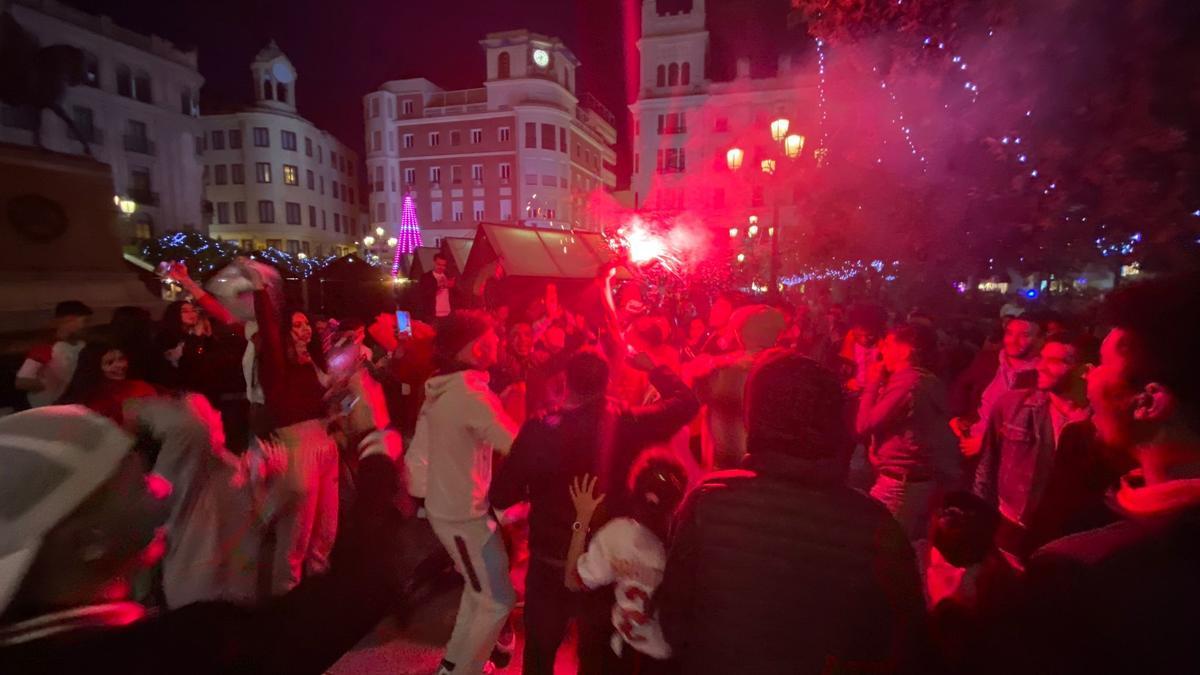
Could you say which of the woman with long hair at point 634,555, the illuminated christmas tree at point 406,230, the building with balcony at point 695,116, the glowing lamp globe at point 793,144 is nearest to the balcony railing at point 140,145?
the illuminated christmas tree at point 406,230

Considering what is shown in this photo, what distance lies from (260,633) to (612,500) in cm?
297

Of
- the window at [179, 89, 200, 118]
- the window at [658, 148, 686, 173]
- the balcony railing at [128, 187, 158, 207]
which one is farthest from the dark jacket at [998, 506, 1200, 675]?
the window at [179, 89, 200, 118]

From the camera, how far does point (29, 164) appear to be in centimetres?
1066

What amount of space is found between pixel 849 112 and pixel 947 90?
174 inches

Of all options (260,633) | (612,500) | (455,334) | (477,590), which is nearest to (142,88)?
(260,633)

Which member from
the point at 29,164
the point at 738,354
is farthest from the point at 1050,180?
the point at 29,164

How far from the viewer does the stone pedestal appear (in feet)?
33.4

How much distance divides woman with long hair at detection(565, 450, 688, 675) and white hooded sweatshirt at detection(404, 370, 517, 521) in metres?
0.70

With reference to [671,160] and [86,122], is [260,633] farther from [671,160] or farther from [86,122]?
[86,122]

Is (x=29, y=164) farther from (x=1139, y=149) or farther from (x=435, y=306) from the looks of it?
(x=1139, y=149)

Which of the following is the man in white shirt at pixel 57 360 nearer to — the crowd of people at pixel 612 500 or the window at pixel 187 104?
the crowd of people at pixel 612 500

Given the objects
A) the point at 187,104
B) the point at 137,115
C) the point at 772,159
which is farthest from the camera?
the point at 187,104

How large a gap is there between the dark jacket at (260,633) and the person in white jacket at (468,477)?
1260 millimetres

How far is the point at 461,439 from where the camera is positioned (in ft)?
10.9
